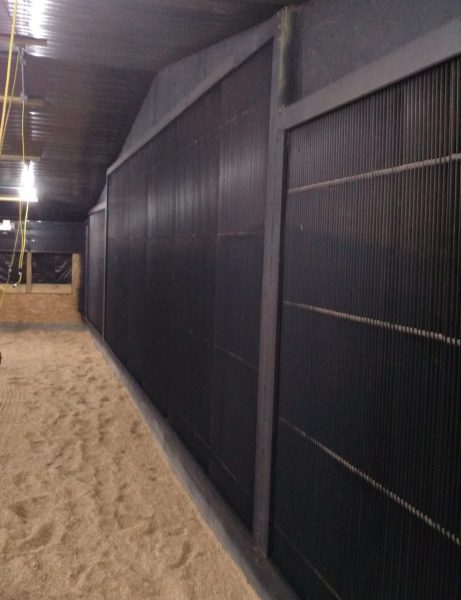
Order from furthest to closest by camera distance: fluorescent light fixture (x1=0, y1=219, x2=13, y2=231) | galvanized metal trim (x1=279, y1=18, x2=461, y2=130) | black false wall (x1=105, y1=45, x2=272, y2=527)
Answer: fluorescent light fixture (x1=0, y1=219, x2=13, y2=231) < black false wall (x1=105, y1=45, x2=272, y2=527) < galvanized metal trim (x1=279, y1=18, x2=461, y2=130)

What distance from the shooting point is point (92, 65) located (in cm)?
511

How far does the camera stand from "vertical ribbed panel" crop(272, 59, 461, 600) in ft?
4.94

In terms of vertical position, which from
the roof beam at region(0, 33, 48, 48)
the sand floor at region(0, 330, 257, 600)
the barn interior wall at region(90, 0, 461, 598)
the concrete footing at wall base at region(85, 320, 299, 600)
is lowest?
the sand floor at region(0, 330, 257, 600)

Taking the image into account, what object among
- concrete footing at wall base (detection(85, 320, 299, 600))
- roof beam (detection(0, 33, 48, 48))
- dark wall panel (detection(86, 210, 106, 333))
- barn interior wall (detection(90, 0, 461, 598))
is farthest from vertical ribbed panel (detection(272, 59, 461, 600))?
dark wall panel (detection(86, 210, 106, 333))

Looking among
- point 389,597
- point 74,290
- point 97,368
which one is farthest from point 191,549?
point 74,290

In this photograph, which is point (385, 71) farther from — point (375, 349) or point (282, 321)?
point (282, 321)

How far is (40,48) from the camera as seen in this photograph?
165 inches

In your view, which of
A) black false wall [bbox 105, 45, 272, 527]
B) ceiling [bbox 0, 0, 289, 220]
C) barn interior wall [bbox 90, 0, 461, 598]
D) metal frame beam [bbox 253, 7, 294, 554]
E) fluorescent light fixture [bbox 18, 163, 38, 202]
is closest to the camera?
barn interior wall [bbox 90, 0, 461, 598]

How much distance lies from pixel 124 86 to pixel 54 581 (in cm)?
450

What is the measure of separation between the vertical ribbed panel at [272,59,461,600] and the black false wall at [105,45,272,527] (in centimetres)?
46

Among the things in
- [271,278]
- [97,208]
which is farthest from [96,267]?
[271,278]

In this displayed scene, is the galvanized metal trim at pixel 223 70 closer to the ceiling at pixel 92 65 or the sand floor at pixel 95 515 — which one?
the ceiling at pixel 92 65

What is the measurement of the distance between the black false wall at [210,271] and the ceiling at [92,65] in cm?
36

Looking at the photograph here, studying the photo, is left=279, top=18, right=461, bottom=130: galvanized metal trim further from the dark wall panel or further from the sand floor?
the dark wall panel
